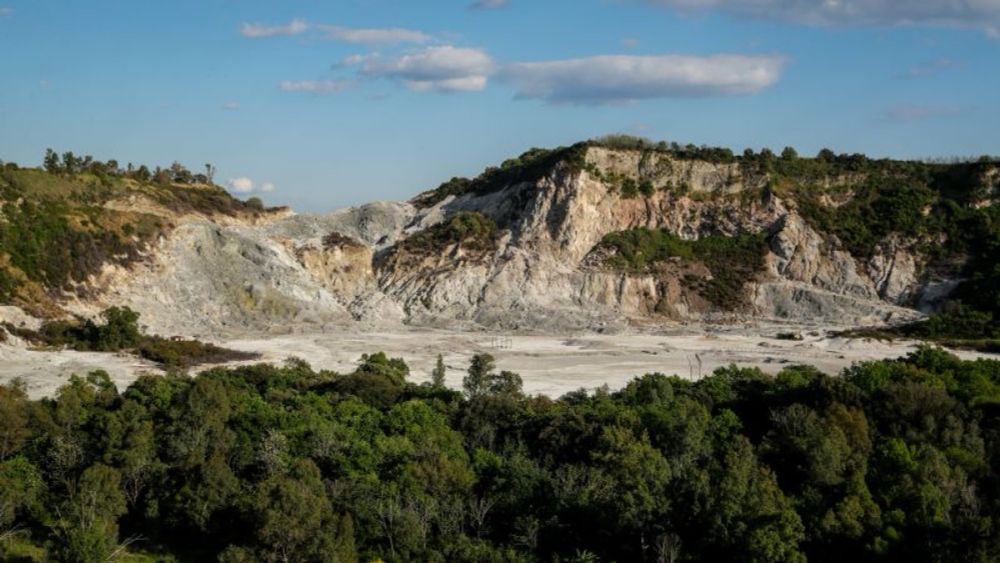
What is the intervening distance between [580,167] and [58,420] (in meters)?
55.7

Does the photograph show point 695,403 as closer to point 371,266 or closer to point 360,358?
point 360,358

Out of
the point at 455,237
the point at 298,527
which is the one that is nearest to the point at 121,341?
the point at 455,237

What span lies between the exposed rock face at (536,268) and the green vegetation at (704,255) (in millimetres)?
733

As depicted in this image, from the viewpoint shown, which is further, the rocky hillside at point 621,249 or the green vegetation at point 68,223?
the rocky hillside at point 621,249

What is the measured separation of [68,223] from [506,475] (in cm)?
4733

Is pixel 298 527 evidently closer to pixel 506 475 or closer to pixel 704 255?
pixel 506 475

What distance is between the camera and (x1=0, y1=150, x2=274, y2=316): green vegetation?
203 feet

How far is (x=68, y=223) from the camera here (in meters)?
66.9

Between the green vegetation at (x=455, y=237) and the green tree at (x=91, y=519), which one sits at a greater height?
the green vegetation at (x=455, y=237)

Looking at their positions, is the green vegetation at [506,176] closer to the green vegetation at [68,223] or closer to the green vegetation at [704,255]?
the green vegetation at [704,255]

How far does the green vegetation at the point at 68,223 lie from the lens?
61906 mm

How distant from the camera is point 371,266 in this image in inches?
3194

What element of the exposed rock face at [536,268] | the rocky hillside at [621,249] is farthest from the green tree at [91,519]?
the rocky hillside at [621,249]

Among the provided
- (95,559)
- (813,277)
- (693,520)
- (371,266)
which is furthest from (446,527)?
(813,277)
